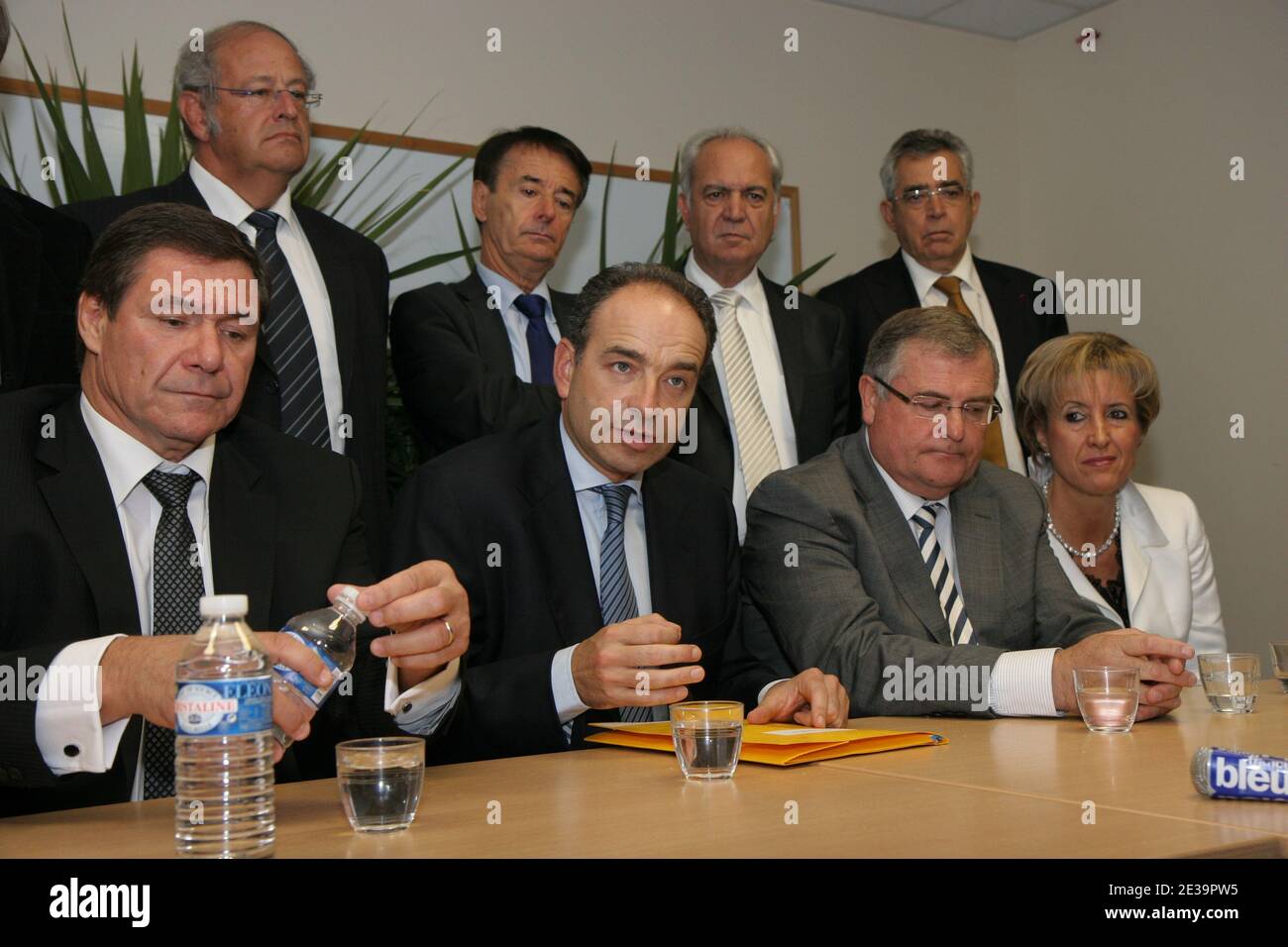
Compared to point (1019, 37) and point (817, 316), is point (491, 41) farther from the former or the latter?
point (1019, 37)

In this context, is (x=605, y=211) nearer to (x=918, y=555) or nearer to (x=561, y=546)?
(x=918, y=555)

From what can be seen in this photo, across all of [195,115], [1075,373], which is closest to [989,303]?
[1075,373]

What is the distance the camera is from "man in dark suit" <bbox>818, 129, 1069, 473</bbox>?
4.34m

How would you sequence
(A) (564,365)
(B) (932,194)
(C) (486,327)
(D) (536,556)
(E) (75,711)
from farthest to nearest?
1. (B) (932,194)
2. (C) (486,327)
3. (A) (564,365)
4. (D) (536,556)
5. (E) (75,711)

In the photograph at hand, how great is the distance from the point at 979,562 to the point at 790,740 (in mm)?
1127

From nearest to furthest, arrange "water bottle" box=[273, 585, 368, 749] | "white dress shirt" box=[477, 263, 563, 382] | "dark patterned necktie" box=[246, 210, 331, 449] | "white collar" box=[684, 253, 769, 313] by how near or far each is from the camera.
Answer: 1. "water bottle" box=[273, 585, 368, 749]
2. "dark patterned necktie" box=[246, 210, 331, 449]
3. "white dress shirt" box=[477, 263, 563, 382]
4. "white collar" box=[684, 253, 769, 313]

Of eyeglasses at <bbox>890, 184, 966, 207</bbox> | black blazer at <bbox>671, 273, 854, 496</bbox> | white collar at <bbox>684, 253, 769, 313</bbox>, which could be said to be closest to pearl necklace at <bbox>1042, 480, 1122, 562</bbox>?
black blazer at <bbox>671, 273, 854, 496</bbox>

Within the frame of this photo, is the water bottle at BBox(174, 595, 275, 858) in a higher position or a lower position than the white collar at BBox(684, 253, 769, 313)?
lower

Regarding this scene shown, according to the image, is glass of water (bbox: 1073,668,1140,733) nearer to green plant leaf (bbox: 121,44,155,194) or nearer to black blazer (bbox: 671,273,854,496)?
black blazer (bbox: 671,273,854,496)

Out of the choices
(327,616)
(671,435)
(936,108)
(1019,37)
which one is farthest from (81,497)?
(1019,37)

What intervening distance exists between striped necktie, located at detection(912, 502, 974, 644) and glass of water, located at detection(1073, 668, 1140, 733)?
571 mm

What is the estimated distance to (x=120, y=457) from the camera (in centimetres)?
211
